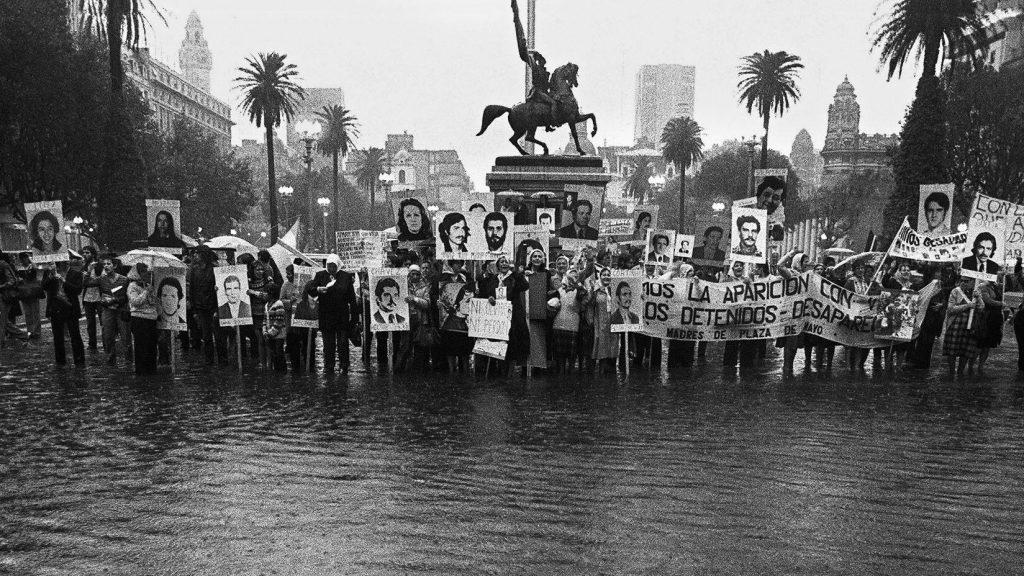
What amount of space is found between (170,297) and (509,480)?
309 inches

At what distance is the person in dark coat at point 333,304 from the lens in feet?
43.7

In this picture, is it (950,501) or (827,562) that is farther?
(950,501)

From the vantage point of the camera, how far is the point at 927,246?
1555 centimetres

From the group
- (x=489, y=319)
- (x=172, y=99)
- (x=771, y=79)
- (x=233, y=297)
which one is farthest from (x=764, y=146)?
(x=172, y=99)

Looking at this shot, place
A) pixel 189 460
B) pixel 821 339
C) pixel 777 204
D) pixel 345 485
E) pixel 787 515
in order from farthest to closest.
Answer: pixel 777 204, pixel 821 339, pixel 189 460, pixel 345 485, pixel 787 515

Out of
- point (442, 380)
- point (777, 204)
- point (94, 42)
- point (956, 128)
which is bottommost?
point (442, 380)

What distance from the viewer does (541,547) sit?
564 centimetres

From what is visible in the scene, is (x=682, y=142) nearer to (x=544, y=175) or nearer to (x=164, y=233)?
(x=544, y=175)

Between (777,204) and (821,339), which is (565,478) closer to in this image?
(821,339)

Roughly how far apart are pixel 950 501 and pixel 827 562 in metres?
1.78

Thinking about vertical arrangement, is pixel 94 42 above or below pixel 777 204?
above

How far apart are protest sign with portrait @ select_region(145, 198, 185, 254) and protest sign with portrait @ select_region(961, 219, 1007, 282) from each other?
13.3 metres

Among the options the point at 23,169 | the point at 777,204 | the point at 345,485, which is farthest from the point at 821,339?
the point at 23,169

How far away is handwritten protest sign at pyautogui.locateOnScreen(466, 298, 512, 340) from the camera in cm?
1275
